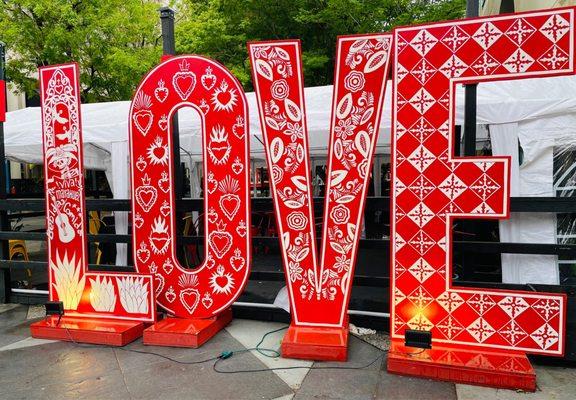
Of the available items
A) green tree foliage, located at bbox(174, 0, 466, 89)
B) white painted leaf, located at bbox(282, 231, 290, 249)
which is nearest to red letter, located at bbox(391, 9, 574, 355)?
white painted leaf, located at bbox(282, 231, 290, 249)

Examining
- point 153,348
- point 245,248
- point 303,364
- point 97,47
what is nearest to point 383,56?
point 245,248

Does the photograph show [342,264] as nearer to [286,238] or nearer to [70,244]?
[286,238]

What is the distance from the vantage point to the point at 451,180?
356cm

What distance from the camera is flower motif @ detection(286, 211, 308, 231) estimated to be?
4.10 metres

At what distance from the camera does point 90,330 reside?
14.2 feet

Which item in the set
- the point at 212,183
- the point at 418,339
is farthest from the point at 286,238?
the point at 418,339

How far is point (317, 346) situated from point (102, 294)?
238cm

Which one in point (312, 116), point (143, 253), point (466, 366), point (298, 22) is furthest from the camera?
point (298, 22)

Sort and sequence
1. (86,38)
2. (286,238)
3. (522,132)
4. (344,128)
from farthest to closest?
1. (86,38)
2. (522,132)
3. (286,238)
4. (344,128)

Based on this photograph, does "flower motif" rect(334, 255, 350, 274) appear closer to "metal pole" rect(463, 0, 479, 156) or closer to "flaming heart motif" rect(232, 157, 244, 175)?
"flaming heart motif" rect(232, 157, 244, 175)

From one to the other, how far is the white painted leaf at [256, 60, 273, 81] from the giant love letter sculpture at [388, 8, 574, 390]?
116 centimetres

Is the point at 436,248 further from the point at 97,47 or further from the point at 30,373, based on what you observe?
the point at 97,47

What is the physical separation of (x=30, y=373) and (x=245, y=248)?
7.06 ft

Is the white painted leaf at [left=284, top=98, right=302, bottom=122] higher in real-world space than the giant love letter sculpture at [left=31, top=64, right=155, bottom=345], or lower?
higher
